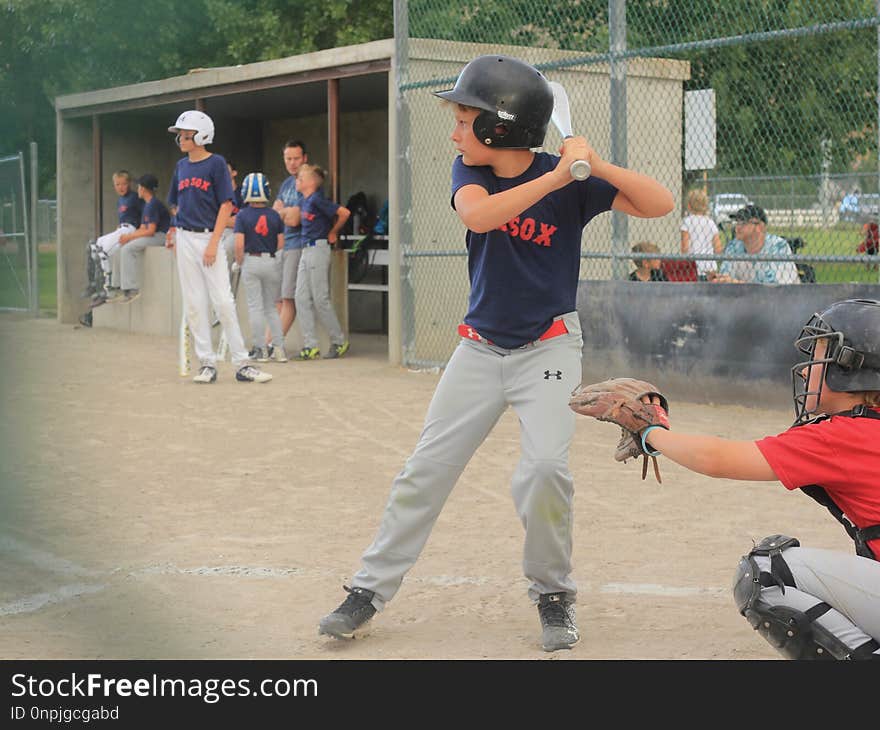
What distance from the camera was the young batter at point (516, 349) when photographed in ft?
12.7

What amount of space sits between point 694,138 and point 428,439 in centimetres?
753

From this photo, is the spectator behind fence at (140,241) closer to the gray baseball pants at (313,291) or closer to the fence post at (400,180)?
the gray baseball pants at (313,291)

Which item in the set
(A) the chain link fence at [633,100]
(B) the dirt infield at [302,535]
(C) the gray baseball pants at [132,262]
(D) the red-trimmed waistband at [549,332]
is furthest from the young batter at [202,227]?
(D) the red-trimmed waistband at [549,332]

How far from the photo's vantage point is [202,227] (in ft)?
32.6

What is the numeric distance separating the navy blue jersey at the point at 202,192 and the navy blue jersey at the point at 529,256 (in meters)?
6.26

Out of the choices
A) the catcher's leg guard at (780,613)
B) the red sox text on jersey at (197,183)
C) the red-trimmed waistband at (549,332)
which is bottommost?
the catcher's leg guard at (780,613)

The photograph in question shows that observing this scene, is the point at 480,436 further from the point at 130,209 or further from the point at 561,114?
the point at 130,209

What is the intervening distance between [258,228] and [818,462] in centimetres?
937

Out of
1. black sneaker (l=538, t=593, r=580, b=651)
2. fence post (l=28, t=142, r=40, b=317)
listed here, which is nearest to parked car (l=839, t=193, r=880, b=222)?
fence post (l=28, t=142, r=40, b=317)

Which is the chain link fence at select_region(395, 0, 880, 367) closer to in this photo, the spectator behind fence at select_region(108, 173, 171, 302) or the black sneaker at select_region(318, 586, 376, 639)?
the spectator behind fence at select_region(108, 173, 171, 302)

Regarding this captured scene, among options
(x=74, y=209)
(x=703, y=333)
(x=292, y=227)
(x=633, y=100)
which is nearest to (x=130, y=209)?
(x=74, y=209)

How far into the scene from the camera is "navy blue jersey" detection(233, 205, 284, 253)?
1187cm

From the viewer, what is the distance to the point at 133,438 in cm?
798

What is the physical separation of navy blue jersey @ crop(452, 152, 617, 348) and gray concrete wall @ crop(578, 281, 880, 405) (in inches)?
187
